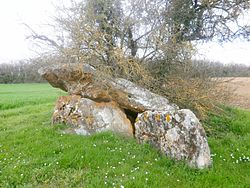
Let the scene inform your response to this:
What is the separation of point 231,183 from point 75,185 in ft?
8.45

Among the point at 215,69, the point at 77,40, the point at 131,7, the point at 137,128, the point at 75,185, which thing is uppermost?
the point at 131,7

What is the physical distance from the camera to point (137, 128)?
6.05 meters

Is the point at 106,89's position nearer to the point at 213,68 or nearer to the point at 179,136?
the point at 179,136

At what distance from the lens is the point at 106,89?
23.2 feet

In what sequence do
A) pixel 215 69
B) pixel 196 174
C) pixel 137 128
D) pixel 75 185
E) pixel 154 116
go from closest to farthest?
1. pixel 75 185
2. pixel 196 174
3. pixel 154 116
4. pixel 137 128
5. pixel 215 69

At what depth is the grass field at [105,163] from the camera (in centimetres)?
420

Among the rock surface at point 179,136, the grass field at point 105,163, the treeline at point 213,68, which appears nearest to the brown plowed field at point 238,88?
the treeline at point 213,68

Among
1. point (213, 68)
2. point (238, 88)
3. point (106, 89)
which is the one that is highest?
point (213, 68)

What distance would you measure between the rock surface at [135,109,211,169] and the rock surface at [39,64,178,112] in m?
1.18

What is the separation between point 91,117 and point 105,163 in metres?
2.24

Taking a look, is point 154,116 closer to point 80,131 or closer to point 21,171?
point 80,131

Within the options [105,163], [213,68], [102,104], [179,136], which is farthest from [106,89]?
[213,68]

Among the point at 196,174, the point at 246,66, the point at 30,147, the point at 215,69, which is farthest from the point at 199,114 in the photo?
the point at 246,66

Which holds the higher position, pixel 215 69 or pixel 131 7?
pixel 131 7
